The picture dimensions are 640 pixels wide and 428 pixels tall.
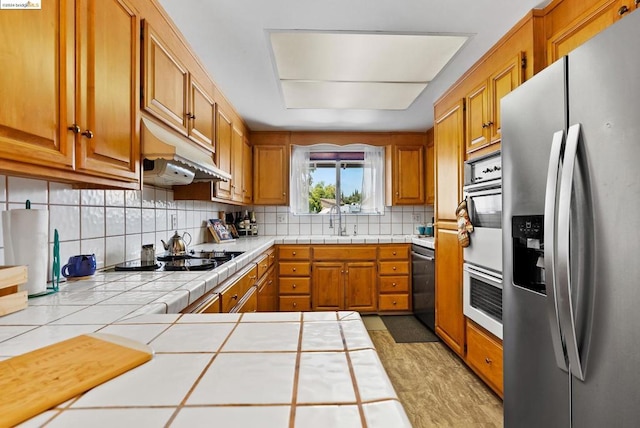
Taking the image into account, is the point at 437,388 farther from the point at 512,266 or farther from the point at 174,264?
the point at 174,264

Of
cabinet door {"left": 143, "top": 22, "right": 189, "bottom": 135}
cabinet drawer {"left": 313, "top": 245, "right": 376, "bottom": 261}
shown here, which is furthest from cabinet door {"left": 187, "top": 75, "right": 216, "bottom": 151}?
cabinet drawer {"left": 313, "top": 245, "right": 376, "bottom": 261}

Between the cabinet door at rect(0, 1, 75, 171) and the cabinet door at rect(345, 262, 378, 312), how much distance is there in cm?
302

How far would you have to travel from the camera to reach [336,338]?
70 cm

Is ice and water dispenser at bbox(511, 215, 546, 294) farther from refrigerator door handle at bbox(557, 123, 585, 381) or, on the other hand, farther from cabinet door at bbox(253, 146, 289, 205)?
cabinet door at bbox(253, 146, 289, 205)

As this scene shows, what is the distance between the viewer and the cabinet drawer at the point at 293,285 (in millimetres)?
3652

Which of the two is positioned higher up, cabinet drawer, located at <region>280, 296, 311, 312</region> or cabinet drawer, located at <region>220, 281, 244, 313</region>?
cabinet drawer, located at <region>220, 281, 244, 313</region>

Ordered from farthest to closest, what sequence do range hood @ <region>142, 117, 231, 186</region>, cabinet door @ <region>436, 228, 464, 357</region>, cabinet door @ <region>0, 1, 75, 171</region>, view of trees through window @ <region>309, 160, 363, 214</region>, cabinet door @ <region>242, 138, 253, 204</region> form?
view of trees through window @ <region>309, 160, 363, 214</region> → cabinet door @ <region>242, 138, 253, 204</region> → cabinet door @ <region>436, 228, 464, 357</region> → range hood @ <region>142, 117, 231, 186</region> → cabinet door @ <region>0, 1, 75, 171</region>

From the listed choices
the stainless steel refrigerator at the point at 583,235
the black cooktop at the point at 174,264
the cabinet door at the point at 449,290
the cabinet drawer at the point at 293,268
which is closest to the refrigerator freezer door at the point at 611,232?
the stainless steel refrigerator at the point at 583,235

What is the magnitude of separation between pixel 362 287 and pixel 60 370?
11.0 feet

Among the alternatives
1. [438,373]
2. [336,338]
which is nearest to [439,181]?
[438,373]

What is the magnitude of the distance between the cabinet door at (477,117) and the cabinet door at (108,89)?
197cm

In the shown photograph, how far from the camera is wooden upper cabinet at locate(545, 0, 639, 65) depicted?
1319 millimetres

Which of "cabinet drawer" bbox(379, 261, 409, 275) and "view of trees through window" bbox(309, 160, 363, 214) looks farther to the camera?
"view of trees through window" bbox(309, 160, 363, 214)

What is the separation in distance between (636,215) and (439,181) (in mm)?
2030
